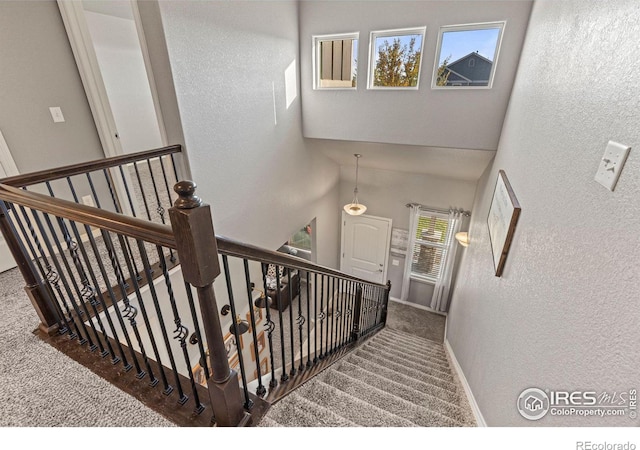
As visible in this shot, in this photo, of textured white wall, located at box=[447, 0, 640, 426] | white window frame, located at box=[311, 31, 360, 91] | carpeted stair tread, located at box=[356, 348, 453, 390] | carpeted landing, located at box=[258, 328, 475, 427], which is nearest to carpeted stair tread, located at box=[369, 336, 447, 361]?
carpeted landing, located at box=[258, 328, 475, 427]

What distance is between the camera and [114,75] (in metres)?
4.19

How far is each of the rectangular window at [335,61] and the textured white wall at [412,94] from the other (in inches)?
3.4

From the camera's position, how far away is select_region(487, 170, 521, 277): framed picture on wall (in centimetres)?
186

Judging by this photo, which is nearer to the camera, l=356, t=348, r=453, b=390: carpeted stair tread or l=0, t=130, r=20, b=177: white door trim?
l=0, t=130, r=20, b=177: white door trim

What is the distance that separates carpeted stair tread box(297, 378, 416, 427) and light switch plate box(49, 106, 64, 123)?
3.03 m

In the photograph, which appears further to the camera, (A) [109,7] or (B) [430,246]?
(B) [430,246]

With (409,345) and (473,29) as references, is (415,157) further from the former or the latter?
(409,345)

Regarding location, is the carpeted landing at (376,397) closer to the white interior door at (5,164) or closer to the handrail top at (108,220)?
the handrail top at (108,220)

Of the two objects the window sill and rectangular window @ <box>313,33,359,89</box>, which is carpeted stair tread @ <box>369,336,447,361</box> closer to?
the window sill

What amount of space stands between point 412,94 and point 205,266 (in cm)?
359

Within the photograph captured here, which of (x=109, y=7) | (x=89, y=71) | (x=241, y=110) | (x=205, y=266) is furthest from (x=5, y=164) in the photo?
(x=109, y=7)

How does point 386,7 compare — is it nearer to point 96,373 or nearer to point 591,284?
point 591,284

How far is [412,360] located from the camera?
2.94 metres

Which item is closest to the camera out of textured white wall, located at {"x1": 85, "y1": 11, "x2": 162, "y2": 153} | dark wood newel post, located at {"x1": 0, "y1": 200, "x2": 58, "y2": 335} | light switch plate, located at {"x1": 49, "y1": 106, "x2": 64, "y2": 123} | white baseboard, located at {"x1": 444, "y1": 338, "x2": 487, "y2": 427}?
dark wood newel post, located at {"x1": 0, "y1": 200, "x2": 58, "y2": 335}
